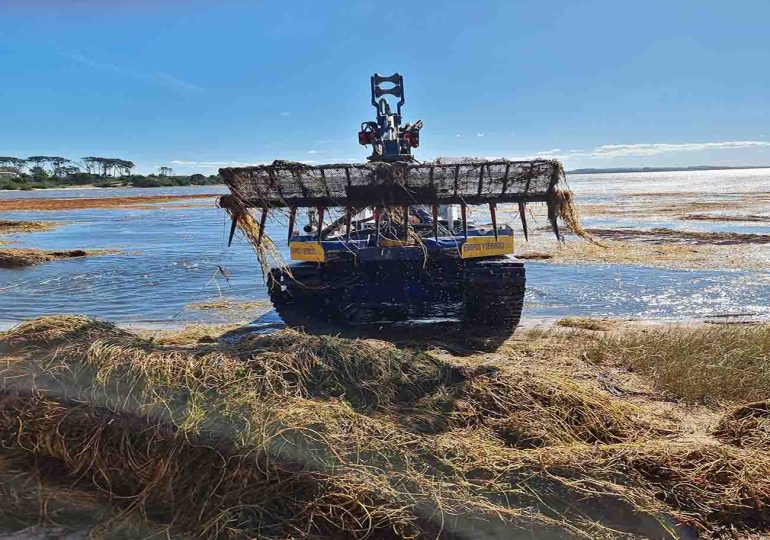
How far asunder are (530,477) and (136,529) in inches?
85.5

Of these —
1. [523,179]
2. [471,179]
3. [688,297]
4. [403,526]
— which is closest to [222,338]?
[471,179]

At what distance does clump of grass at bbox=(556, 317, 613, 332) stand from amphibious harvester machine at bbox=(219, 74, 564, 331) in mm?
995

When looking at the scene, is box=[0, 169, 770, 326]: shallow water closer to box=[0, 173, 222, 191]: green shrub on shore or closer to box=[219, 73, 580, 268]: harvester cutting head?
box=[219, 73, 580, 268]: harvester cutting head

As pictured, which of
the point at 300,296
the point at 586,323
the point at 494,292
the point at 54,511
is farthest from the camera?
the point at 586,323

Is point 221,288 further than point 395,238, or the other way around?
point 221,288

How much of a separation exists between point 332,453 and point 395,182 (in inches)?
148

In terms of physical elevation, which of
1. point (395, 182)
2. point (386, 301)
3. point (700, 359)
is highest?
point (395, 182)

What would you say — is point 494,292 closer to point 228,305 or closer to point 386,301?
point 386,301

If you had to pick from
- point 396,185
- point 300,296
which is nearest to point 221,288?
point 300,296

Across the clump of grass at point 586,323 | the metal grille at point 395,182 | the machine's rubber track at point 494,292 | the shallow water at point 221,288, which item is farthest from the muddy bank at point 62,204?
the clump of grass at point 586,323

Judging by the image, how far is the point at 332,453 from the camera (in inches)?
131

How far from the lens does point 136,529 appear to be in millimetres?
3104

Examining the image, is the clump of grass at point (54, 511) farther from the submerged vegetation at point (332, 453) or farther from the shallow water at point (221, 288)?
the shallow water at point (221, 288)

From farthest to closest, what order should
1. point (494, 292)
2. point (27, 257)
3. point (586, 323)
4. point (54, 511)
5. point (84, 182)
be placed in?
point (84, 182) < point (27, 257) < point (586, 323) < point (494, 292) < point (54, 511)
